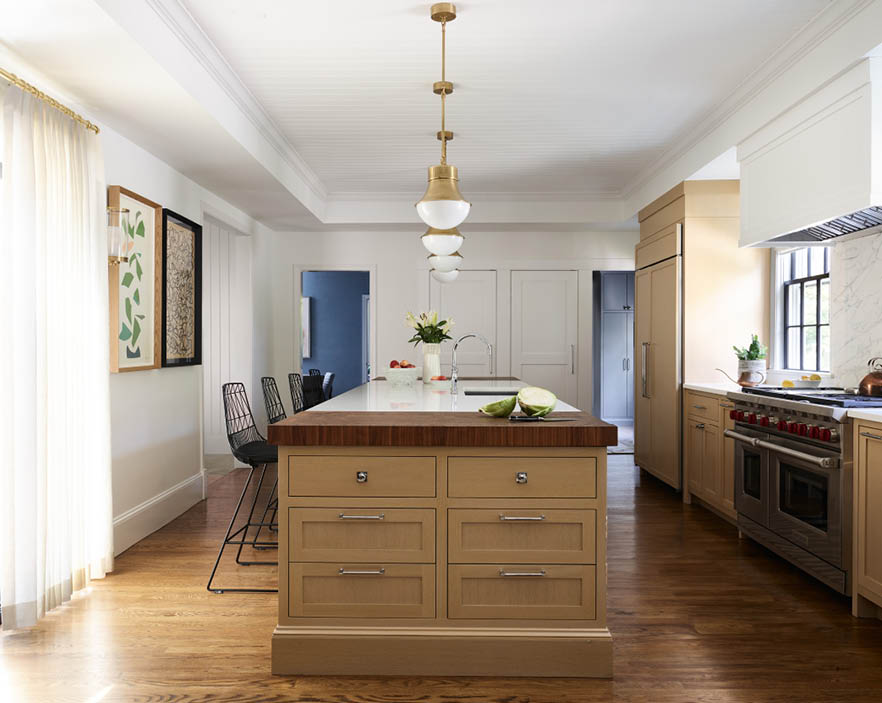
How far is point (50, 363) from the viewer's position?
309 cm

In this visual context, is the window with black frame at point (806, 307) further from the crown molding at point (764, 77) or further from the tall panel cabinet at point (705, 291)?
the crown molding at point (764, 77)

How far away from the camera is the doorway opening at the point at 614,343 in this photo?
9984mm

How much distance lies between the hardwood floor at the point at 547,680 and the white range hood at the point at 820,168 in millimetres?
1806

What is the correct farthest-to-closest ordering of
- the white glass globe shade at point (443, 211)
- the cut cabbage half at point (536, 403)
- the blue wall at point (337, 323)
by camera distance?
the blue wall at point (337, 323)
the white glass globe shade at point (443, 211)
the cut cabbage half at point (536, 403)

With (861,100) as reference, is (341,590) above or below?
below

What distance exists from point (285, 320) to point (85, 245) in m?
4.26

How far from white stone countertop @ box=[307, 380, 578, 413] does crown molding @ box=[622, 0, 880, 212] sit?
6.76ft

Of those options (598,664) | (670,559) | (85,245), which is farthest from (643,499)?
(85,245)

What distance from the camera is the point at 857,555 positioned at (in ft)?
9.58

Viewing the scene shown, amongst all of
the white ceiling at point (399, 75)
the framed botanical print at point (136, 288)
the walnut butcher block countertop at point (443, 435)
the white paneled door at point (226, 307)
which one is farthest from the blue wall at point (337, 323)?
the walnut butcher block countertop at point (443, 435)

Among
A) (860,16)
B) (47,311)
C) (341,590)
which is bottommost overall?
(341,590)

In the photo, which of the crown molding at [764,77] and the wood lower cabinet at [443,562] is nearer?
the wood lower cabinet at [443,562]

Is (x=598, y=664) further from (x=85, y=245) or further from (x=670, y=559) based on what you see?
(x=85, y=245)

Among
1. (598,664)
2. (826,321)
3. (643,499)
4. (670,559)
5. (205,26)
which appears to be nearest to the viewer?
(598,664)
